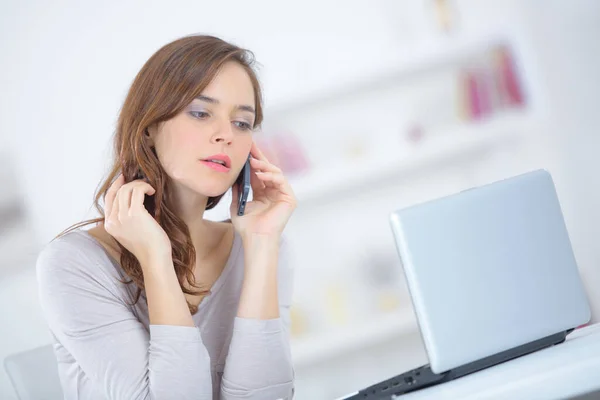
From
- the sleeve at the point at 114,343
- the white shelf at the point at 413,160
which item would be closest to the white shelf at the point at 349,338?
the white shelf at the point at 413,160

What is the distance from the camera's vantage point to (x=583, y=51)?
10.7 feet

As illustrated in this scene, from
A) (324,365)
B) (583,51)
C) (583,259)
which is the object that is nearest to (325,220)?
(324,365)

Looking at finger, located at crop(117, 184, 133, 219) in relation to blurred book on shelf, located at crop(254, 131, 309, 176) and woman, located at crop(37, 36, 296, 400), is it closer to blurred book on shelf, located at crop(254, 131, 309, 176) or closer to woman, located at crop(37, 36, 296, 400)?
woman, located at crop(37, 36, 296, 400)

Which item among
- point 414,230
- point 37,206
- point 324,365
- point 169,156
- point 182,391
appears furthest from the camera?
point 324,365

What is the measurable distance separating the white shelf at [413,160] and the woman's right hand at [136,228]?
1.59m

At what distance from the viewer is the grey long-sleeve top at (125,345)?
1.26m

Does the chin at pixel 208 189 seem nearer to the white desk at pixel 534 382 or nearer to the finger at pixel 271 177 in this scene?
the finger at pixel 271 177

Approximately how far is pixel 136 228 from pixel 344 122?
1972 millimetres

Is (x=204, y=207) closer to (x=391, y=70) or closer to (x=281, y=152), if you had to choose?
(x=281, y=152)

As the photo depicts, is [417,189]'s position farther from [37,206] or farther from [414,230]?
[414,230]

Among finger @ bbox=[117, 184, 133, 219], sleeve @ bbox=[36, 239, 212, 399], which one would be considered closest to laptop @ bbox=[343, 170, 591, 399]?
sleeve @ bbox=[36, 239, 212, 399]

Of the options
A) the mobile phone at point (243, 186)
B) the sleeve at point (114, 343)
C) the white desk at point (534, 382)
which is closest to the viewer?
the white desk at point (534, 382)

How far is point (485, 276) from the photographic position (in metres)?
0.94

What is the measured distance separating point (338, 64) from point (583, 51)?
1293 millimetres
